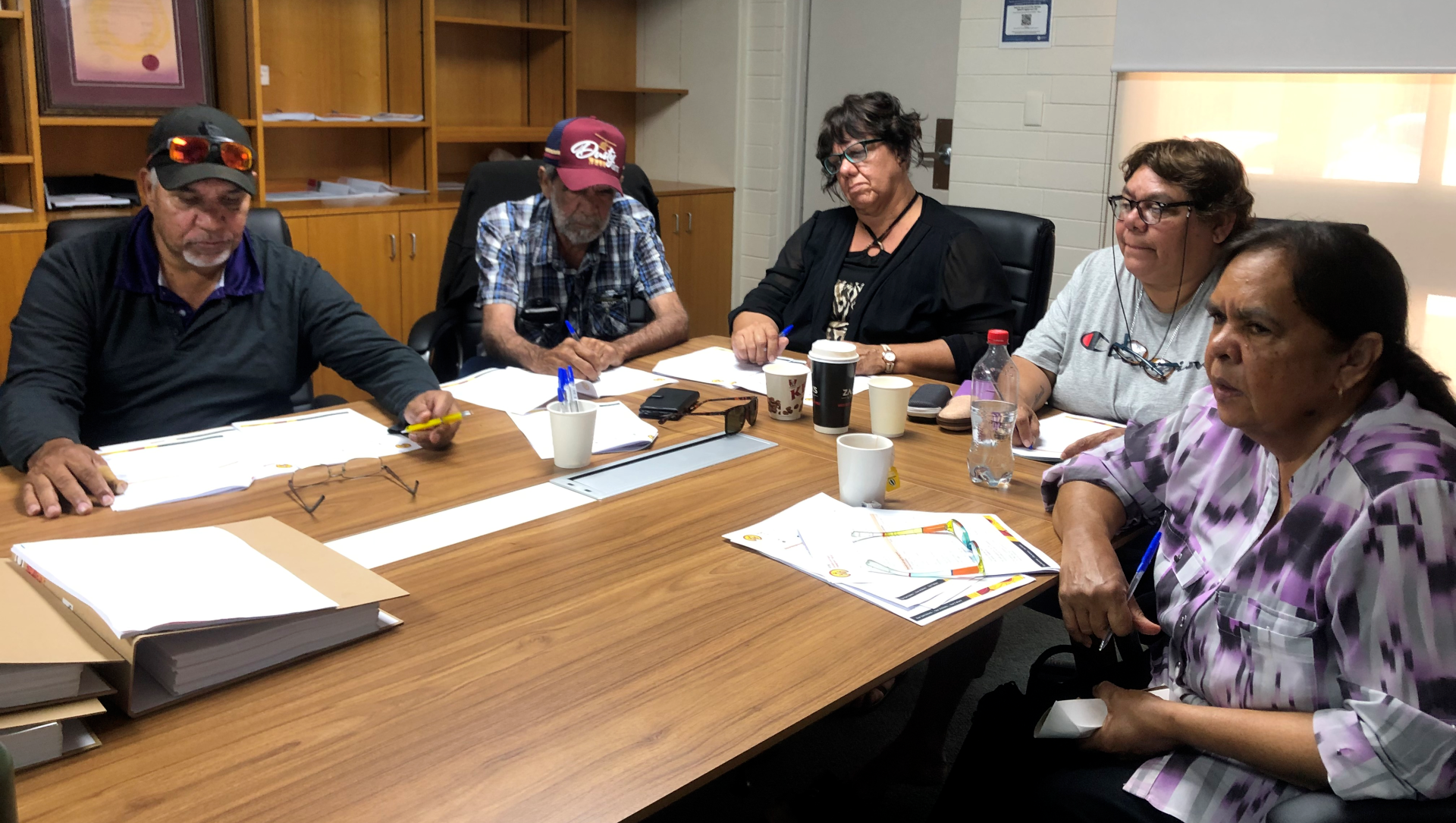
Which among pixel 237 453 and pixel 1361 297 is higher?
pixel 1361 297

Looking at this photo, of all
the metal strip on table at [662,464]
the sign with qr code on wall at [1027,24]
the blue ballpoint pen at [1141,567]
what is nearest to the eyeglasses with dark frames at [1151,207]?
the blue ballpoint pen at [1141,567]

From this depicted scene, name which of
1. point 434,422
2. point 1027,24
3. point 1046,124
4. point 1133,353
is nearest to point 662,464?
point 434,422

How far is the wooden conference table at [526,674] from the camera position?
956 millimetres

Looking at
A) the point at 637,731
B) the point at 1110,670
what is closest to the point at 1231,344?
the point at 1110,670

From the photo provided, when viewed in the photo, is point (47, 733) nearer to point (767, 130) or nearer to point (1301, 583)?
point (1301, 583)

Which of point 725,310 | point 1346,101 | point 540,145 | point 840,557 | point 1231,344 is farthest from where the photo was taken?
point 725,310

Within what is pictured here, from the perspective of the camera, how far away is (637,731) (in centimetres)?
106

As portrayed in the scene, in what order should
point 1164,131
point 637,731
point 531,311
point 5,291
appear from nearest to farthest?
1. point 637,731
2. point 531,311
3. point 5,291
4. point 1164,131

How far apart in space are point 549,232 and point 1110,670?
1.86 metres

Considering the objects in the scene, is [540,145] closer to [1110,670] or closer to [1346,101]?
[1346,101]

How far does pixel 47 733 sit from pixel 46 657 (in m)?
0.07

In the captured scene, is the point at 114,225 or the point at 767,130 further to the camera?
the point at 767,130

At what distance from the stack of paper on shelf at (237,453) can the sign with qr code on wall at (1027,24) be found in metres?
3.14

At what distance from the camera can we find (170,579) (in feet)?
3.84
